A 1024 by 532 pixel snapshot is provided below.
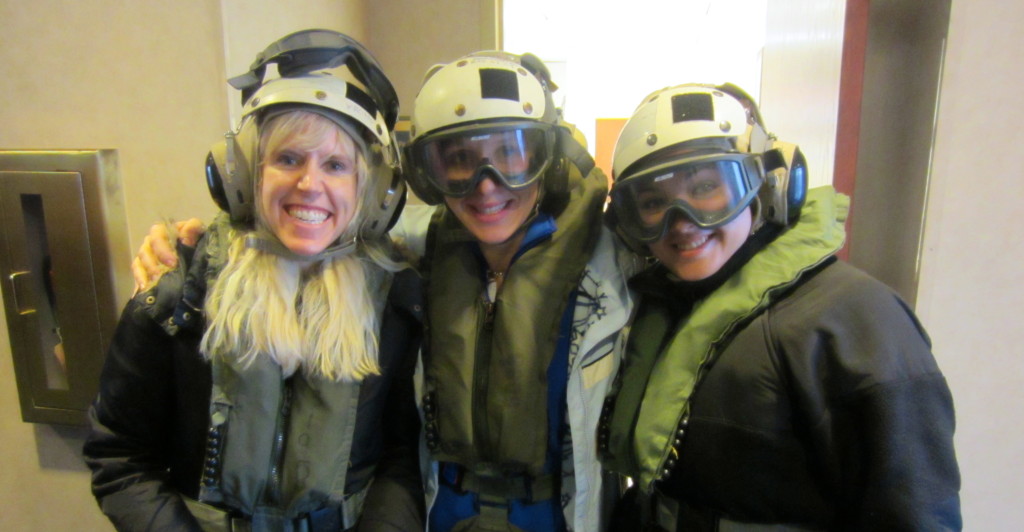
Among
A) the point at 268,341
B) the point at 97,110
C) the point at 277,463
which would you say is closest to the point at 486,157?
the point at 268,341

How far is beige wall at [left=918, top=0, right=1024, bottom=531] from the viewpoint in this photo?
1.02 meters

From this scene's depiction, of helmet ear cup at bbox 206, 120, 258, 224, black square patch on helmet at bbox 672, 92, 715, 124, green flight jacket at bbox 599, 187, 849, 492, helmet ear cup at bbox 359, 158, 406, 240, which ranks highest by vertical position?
black square patch on helmet at bbox 672, 92, 715, 124

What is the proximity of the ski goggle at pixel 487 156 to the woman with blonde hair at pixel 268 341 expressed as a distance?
11cm

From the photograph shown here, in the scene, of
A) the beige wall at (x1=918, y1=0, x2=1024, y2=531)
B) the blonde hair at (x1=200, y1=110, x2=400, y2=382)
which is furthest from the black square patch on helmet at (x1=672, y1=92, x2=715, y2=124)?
the blonde hair at (x1=200, y1=110, x2=400, y2=382)

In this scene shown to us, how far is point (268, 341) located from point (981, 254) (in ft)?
4.80

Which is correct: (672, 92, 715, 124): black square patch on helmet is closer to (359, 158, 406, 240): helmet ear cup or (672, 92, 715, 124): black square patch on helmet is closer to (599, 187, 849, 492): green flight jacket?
(599, 187, 849, 492): green flight jacket

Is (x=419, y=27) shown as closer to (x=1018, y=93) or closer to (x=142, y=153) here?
(x=142, y=153)

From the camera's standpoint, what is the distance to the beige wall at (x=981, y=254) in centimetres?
102

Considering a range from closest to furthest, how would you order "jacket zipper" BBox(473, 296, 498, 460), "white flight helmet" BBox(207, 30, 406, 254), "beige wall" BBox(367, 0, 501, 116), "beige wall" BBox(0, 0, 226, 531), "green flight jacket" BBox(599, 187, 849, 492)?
"green flight jacket" BBox(599, 187, 849, 492), "white flight helmet" BBox(207, 30, 406, 254), "jacket zipper" BBox(473, 296, 498, 460), "beige wall" BBox(0, 0, 226, 531), "beige wall" BBox(367, 0, 501, 116)

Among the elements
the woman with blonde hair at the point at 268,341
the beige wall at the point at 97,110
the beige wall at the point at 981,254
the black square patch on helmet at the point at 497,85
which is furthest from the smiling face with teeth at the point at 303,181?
the beige wall at the point at 981,254

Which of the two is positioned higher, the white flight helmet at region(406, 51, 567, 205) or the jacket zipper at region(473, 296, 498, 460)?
the white flight helmet at region(406, 51, 567, 205)

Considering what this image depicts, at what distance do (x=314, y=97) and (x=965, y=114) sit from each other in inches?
51.5

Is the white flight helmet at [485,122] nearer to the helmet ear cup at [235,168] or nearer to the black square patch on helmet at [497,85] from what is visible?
the black square patch on helmet at [497,85]

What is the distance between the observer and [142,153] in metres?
1.32
